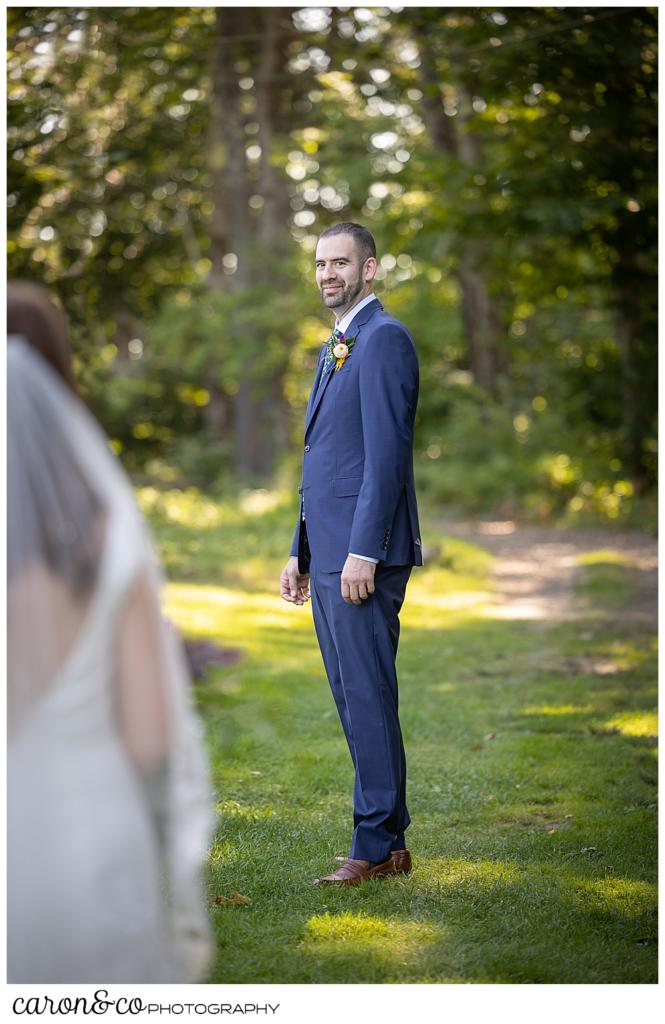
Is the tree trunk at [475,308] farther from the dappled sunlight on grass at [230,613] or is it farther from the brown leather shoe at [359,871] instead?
the brown leather shoe at [359,871]

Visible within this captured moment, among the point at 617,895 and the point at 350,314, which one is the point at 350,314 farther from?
the point at 617,895

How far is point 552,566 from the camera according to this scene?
13359 millimetres

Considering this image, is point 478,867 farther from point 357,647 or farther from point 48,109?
point 48,109

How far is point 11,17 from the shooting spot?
26.2 feet

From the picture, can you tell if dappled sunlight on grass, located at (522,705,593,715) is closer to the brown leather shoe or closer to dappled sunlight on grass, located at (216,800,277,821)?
dappled sunlight on grass, located at (216,800,277,821)

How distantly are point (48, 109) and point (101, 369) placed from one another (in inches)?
109

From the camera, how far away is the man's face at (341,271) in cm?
388

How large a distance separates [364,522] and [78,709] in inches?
61.6

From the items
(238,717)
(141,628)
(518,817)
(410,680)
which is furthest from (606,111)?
(141,628)

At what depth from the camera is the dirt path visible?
1043cm

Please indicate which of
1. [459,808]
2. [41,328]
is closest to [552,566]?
[459,808]

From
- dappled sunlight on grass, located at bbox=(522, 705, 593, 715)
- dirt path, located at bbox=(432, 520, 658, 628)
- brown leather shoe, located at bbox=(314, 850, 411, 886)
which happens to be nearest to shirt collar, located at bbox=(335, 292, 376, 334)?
brown leather shoe, located at bbox=(314, 850, 411, 886)

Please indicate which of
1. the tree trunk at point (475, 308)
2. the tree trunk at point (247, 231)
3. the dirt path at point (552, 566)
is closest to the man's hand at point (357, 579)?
the dirt path at point (552, 566)

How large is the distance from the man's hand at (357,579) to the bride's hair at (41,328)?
4.63 ft
